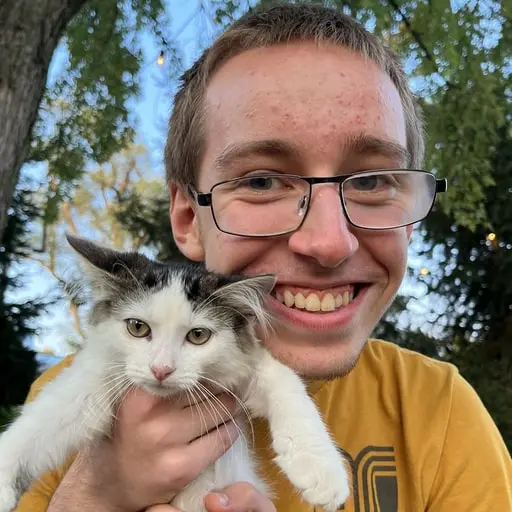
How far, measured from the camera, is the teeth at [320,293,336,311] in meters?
1.19

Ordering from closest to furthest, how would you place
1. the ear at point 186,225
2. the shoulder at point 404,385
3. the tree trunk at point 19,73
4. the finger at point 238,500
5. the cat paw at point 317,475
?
1. the cat paw at point 317,475
2. the finger at point 238,500
3. the shoulder at point 404,385
4. the ear at point 186,225
5. the tree trunk at point 19,73

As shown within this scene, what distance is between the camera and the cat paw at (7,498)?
3.05 ft

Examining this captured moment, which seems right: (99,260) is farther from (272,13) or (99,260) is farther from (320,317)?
(272,13)

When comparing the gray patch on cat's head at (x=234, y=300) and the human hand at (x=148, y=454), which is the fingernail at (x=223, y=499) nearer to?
the human hand at (x=148, y=454)

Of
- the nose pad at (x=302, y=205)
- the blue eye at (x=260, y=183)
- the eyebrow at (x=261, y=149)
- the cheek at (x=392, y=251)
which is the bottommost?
the cheek at (x=392, y=251)

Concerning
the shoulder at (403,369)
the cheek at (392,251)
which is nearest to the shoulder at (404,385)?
the shoulder at (403,369)

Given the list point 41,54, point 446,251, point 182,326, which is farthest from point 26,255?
point 182,326

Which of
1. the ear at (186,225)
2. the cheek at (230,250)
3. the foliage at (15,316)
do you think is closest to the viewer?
the cheek at (230,250)

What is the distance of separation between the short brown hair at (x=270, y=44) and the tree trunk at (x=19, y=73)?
0.93m

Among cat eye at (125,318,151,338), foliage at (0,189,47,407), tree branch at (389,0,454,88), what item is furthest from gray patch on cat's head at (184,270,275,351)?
foliage at (0,189,47,407)

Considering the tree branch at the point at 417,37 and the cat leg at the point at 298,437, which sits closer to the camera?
the cat leg at the point at 298,437

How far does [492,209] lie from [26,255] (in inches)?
170

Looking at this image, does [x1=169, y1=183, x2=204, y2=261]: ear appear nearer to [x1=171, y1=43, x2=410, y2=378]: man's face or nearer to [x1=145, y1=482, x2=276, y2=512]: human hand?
[x1=171, y1=43, x2=410, y2=378]: man's face

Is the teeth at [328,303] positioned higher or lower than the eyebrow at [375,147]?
lower
